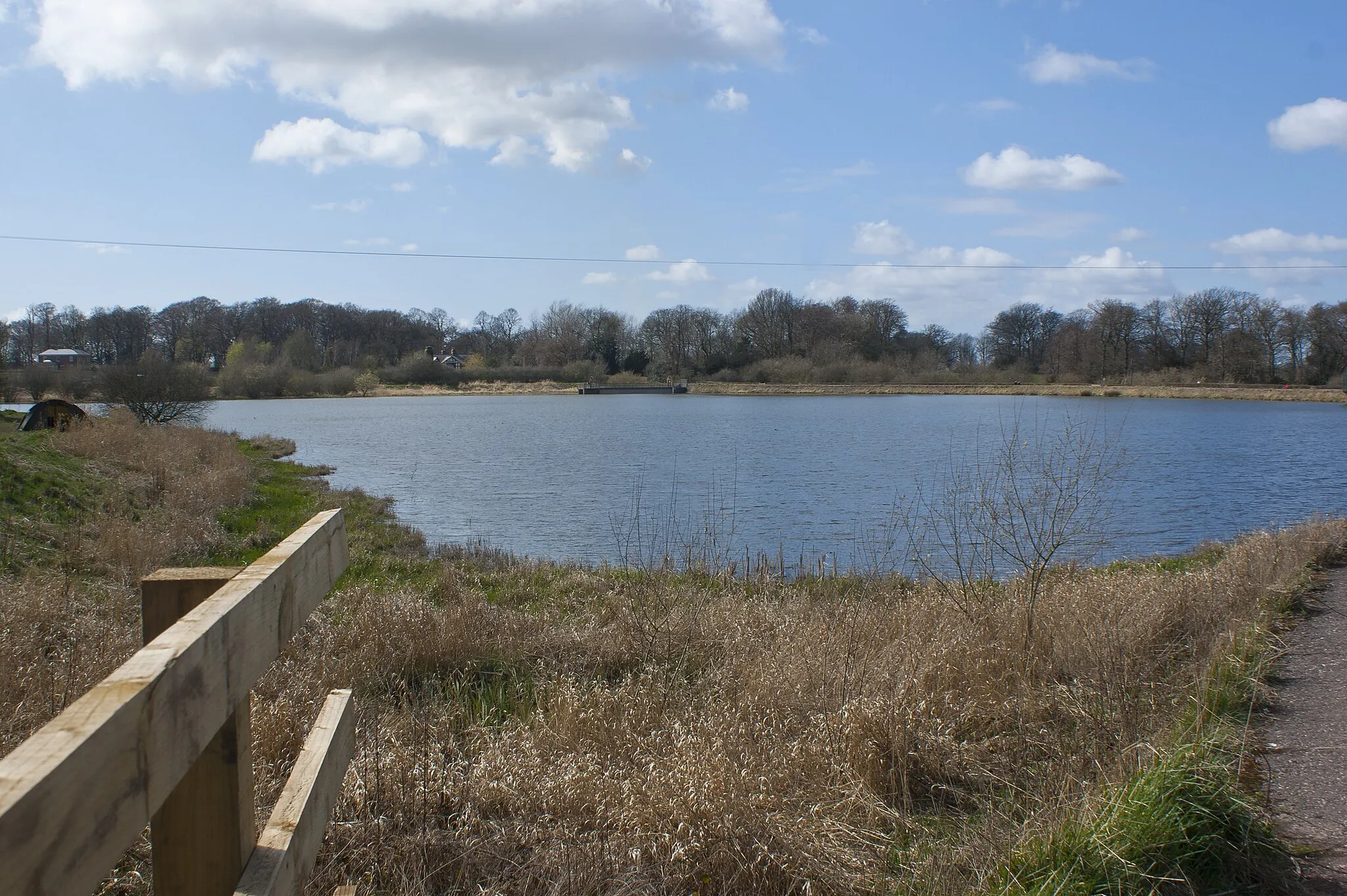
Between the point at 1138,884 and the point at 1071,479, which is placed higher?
the point at 1071,479

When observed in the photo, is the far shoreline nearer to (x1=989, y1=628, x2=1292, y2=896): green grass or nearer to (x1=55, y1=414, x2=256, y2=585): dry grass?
(x1=55, y1=414, x2=256, y2=585): dry grass

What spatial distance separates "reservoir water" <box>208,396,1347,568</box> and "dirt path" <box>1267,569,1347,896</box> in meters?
5.68

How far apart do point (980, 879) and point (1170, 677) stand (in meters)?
3.48

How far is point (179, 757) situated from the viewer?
136 centimetres

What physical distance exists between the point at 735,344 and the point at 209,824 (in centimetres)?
11200

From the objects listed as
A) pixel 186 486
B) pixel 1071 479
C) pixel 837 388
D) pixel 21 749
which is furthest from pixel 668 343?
pixel 21 749

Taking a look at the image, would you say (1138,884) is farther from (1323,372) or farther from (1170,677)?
(1323,372)

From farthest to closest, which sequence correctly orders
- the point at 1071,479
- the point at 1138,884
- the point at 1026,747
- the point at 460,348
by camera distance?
the point at 460,348 → the point at 1071,479 → the point at 1026,747 → the point at 1138,884

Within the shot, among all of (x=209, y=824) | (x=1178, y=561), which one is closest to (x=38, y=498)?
(x=209, y=824)

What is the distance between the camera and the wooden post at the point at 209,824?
70.7 inches

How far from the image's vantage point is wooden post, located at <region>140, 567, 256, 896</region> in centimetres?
180

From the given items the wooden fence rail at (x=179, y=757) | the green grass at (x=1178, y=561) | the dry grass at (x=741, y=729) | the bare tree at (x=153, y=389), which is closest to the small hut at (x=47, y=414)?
the bare tree at (x=153, y=389)

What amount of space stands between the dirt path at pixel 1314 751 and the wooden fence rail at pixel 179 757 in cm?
395

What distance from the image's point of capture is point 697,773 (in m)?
4.59
